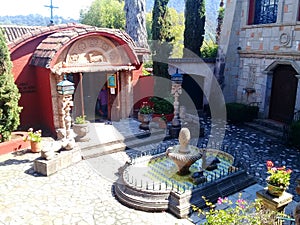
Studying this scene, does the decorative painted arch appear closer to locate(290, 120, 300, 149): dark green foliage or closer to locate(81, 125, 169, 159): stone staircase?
locate(81, 125, 169, 159): stone staircase

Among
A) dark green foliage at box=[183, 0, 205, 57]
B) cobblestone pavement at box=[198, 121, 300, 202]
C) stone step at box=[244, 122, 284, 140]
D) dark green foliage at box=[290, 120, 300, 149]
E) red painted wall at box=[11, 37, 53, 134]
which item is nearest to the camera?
cobblestone pavement at box=[198, 121, 300, 202]

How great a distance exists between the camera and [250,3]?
51.5 feet

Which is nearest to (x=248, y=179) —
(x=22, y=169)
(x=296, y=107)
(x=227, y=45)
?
(x=296, y=107)

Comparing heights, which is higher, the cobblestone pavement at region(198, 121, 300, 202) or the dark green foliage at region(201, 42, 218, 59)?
the dark green foliage at region(201, 42, 218, 59)

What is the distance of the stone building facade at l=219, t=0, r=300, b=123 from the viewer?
13547 mm

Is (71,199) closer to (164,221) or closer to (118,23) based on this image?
(164,221)

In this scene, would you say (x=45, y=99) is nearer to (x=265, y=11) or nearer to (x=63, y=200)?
(x=63, y=200)

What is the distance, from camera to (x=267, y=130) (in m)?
14.1

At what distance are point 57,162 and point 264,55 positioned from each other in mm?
11424

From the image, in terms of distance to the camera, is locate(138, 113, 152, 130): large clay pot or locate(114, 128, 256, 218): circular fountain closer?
locate(114, 128, 256, 218): circular fountain

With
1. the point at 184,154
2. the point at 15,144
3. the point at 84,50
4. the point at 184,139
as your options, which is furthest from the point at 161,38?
the point at 15,144

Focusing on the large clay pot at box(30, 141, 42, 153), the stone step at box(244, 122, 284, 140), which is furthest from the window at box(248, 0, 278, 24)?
the large clay pot at box(30, 141, 42, 153)

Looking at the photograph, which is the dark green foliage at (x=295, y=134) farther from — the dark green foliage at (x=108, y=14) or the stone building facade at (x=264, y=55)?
the dark green foliage at (x=108, y=14)

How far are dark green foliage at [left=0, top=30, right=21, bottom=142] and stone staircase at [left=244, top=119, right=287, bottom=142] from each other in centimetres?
1128
